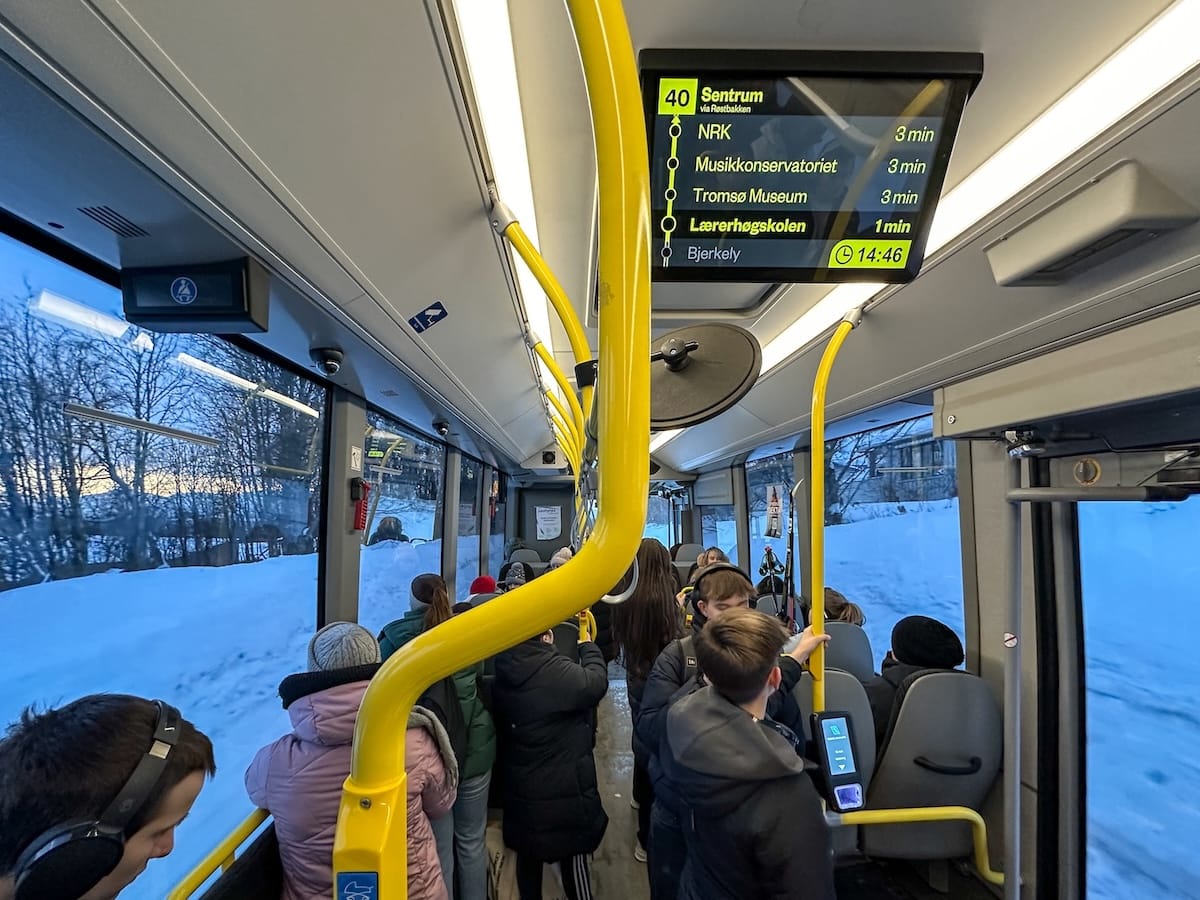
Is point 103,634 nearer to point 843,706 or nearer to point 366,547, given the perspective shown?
point 366,547

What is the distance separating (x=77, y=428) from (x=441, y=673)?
1.69 m

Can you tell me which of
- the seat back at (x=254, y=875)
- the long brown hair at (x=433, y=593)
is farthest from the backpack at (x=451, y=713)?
the seat back at (x=254, y=875)

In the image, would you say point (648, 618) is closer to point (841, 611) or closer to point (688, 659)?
point (688, 659)

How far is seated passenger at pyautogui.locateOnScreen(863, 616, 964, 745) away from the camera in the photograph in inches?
114

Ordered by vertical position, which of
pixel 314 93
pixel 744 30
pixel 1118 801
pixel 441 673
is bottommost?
pixel 1118 801

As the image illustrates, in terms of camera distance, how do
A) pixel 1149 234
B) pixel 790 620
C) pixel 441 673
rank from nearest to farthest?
pixel 441 673 < pixel 1149 234 < pixel 790 620

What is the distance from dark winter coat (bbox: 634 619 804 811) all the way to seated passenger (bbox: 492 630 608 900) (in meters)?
0.28

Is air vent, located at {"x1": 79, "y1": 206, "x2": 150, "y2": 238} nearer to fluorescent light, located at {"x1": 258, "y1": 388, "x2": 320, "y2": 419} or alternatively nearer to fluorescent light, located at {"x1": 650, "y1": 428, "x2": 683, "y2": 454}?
fluorescent light, located at {"x1": 258, "y1": 388, "x2": 320, "y2": 419}

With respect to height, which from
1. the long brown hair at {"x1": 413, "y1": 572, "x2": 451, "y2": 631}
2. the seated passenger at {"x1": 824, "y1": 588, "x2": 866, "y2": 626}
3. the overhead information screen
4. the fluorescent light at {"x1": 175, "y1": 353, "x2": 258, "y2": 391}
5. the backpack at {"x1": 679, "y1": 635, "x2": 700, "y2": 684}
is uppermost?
the overhead information screen

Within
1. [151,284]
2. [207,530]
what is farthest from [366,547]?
[151,284]

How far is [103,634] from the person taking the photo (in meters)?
1.62

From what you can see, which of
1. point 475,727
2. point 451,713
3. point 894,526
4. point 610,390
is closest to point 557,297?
point 610,390

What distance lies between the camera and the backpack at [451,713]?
92.4 inches

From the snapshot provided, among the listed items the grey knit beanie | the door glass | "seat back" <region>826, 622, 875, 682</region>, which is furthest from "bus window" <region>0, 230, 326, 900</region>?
the door glass
